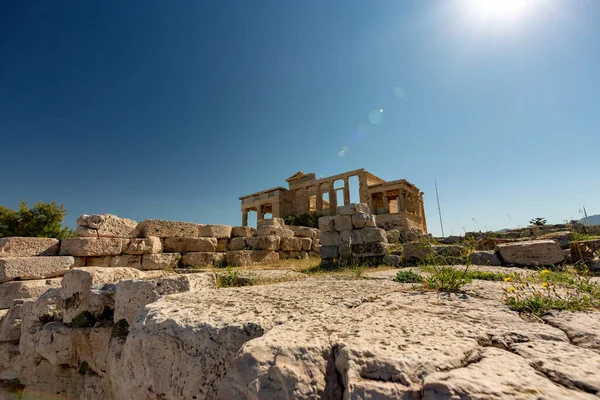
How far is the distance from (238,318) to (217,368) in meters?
0.26

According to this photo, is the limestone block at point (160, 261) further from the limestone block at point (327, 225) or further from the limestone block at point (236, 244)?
the limestone block at point (327, 225)

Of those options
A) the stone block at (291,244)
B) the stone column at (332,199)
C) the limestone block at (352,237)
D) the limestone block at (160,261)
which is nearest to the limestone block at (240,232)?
the stone block at (291,244)

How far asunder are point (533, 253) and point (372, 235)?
3.29m

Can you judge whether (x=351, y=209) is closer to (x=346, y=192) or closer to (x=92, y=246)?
(x=92, y=246)

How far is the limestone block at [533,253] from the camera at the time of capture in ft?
17.2

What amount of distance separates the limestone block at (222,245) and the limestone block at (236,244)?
0.35 feet

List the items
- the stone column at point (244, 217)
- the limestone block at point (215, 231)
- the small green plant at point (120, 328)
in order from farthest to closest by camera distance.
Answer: the stone column at point (244, 217), the limestone block at point (215, 231), the small green plant at point (120, 328)

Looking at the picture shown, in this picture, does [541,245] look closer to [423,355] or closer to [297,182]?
[423,355]

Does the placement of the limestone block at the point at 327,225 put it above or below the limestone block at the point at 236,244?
above

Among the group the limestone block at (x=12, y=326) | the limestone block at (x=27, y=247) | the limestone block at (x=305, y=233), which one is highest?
the limestone block at (x=305, y=233)

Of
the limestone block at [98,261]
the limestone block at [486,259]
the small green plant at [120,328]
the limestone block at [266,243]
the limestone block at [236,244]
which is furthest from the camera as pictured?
the limestone block at [266,243]

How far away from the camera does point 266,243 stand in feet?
30.9

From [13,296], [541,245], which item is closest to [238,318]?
[13,296]

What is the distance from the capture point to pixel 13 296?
4.37m
